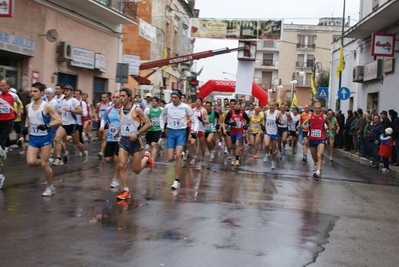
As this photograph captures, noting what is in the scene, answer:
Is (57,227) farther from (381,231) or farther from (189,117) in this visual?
(189,117)

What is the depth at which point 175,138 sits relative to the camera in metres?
10.6

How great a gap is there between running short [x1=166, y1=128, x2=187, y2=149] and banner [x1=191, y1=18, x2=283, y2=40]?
26.2 meters

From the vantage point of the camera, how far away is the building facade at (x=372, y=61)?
875 inches

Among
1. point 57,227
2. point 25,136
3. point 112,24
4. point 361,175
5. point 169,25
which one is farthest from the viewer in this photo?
point 169,25

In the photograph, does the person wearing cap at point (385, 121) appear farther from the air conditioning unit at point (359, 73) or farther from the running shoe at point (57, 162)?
the air conditioning unit at point (359, 73)

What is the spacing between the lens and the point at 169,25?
42.3 meters

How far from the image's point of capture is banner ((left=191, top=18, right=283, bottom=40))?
1409 inches

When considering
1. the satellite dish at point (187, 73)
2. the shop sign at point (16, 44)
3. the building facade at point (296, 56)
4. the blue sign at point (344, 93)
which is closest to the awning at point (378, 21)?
the blue sign at point (344, 93)

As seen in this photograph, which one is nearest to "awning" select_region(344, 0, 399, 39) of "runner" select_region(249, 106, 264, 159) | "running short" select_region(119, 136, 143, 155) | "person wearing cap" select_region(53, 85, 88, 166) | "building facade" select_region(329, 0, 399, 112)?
"building facade" select_region(329, 0, 399, 112)

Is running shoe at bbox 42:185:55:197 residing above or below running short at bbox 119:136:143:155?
below

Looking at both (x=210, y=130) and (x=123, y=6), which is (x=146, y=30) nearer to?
(x=123, y=6)

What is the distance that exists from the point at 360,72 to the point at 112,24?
12.8 metres

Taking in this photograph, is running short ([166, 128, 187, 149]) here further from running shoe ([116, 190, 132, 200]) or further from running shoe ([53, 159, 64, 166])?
running shoe ([53, 159, 64, 166])

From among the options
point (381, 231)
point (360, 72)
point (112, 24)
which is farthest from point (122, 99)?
point (360, 72)
